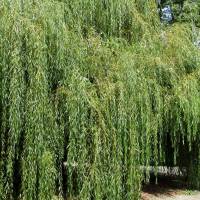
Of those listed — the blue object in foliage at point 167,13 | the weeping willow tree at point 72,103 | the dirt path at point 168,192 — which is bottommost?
the dirt path at point 168,192

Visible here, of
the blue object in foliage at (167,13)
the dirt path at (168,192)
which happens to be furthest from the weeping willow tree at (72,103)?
the blue object in foliage at (167,13)

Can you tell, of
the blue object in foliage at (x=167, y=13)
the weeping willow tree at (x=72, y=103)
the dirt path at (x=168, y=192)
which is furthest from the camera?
the blue object in foliage at (x=167, y=13)

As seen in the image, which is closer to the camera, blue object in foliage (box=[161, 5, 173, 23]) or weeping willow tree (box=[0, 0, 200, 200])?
weeping willow tree (box=[0, 0, 200, 200])

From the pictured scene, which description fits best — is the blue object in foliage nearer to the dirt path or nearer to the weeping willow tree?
the dirt path

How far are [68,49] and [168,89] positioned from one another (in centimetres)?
314

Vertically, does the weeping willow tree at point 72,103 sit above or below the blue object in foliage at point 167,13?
below

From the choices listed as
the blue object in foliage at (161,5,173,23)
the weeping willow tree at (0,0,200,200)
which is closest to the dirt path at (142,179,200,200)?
the weeping willow tree at (0,0,200,200)

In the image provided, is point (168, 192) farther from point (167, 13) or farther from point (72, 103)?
point (167, 13)

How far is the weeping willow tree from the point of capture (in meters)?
6.58

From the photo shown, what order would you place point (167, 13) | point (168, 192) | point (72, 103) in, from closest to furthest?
point (72, 103)
point (168, 192)
point (167, 13)

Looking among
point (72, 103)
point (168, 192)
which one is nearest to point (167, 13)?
point (168, 192)

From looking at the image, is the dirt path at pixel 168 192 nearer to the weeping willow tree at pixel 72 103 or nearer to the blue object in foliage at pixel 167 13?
the weeping willow tree at pixel 72 103

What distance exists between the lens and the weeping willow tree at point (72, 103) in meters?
6.58

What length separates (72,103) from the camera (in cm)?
705
